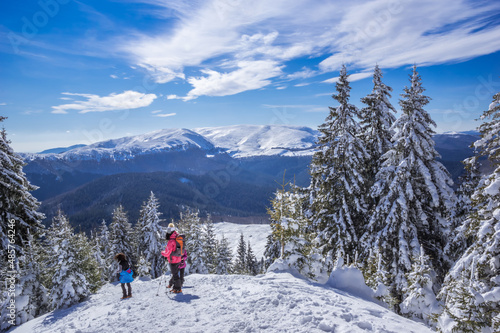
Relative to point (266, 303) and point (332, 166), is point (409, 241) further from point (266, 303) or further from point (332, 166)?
point (266, 303)

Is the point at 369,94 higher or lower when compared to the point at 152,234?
higher

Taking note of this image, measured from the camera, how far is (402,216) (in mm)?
13953

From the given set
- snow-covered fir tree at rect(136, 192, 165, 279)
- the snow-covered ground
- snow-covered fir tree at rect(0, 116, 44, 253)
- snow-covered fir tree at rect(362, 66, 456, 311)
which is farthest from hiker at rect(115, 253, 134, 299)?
the snow-covered ground

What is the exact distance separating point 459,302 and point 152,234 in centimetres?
3339

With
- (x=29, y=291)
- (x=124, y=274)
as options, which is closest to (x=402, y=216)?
(x=124, y=274)

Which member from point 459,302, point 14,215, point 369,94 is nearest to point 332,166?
point 369,94

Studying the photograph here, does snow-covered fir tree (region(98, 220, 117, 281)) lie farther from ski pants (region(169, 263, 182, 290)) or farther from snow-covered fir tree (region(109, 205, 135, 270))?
ski pants (region(169, 263, 182, 290))

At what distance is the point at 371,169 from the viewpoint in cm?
1836

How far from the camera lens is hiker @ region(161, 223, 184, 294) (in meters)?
9.91

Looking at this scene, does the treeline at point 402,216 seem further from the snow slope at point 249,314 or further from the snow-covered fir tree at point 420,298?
the snow slope at point 249,314

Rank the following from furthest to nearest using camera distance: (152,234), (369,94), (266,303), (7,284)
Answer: (152,234)
(369,94)
(7,284)
(266,303)

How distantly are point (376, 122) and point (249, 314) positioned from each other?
49.6ft

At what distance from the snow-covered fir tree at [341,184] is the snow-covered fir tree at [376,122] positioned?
0.92m

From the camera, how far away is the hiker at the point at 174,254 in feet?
32.5
